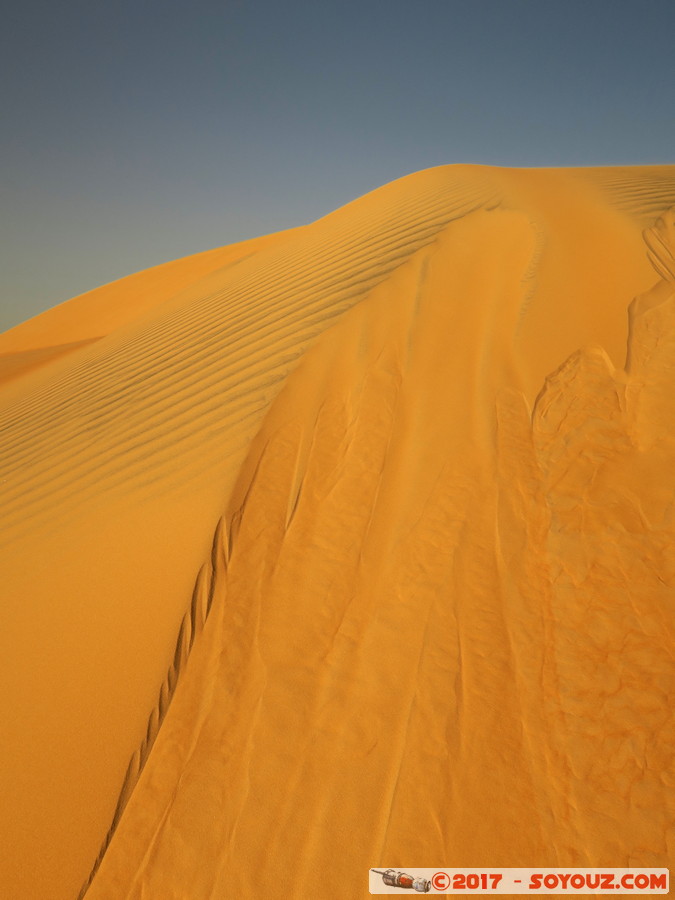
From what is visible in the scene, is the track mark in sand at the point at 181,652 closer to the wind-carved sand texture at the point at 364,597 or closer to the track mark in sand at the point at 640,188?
the wind-carved sand texture at the point at 364,597

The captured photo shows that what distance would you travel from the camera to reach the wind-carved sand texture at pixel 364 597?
1.92m

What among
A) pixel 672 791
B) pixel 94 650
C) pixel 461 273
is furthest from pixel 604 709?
pixel 461 273

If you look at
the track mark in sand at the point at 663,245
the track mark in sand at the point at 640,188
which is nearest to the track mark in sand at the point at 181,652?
the track mark in sand at the point at 663,245

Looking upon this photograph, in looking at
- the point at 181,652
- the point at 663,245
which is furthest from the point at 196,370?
the point at 663,245

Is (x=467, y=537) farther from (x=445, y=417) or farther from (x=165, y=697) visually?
(x=165, y=697)

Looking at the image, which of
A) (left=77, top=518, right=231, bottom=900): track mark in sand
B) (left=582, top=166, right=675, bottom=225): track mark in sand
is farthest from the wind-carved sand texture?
(left=582, top=166, right=675, bottom=225): track mark in sand

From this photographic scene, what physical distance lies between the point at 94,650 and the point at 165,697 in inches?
19.1

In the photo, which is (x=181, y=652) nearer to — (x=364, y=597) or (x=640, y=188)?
(x=364, y=597)

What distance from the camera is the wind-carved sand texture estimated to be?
6.31ft

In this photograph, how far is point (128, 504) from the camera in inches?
135

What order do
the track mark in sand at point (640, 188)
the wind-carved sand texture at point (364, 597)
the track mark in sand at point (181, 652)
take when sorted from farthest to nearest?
the track mark in sand at point (640, 188) → the track mark in sand at point (181, 652) → the wind-carved sand texture at point (364, 597)

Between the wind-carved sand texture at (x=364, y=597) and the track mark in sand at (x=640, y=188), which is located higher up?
the track mark in sand at (x=640, y=188)

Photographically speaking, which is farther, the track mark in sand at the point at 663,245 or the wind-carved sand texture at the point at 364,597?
the track mark in sand at the point at 663,245

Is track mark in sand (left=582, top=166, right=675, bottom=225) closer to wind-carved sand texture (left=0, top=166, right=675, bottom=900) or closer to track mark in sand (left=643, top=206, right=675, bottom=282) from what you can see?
track mark in sand (left=643, top=206, right=675, bottom=282)
